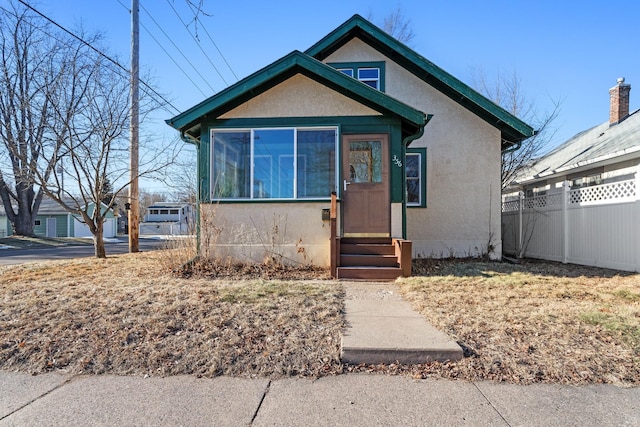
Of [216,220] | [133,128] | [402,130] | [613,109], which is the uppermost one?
[613,109]

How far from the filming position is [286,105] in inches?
314

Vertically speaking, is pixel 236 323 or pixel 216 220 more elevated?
pixel 216 220

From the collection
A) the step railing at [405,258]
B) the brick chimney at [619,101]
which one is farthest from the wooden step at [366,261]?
the brick chimney at [619,101]

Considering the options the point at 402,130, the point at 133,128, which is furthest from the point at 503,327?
the point at 133,128

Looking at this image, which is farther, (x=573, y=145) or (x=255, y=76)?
(x=573, y=145)

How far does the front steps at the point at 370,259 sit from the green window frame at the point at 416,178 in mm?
2682

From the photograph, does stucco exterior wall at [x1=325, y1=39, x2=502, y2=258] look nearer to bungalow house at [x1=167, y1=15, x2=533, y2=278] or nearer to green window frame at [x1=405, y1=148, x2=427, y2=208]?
green window frame at [x1=405, y1=148, x2=427, y2=208]

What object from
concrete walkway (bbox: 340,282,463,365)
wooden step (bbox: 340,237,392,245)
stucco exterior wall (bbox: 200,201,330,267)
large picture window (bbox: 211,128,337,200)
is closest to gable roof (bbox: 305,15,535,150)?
large picture window (bbox: 211,128,337,200)

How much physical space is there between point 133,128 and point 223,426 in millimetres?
10695

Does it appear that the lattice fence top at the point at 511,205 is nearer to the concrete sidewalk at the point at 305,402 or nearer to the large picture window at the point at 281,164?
the large picture window at the point at 281,164

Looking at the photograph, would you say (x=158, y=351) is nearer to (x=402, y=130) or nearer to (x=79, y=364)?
(x=79, y=364)

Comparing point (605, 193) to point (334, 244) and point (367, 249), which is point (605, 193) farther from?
point (334, 244)

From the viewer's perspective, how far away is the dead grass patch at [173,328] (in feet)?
11.2

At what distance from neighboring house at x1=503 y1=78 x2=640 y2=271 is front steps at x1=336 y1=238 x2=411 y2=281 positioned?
16.0 ft
